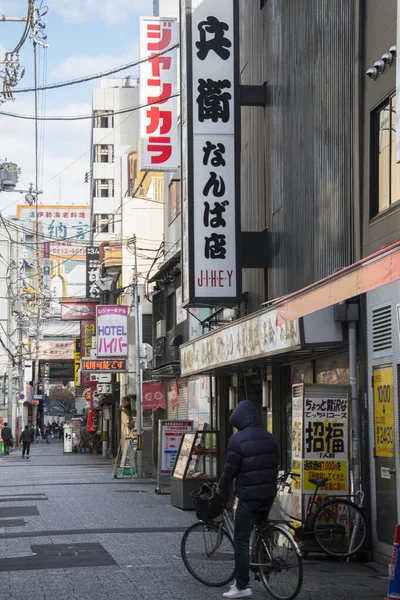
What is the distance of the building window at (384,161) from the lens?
12219mm

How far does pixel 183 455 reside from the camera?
809 inches

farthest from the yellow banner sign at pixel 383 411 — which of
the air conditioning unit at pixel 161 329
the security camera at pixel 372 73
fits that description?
the air conditioning unit at pixel 161 329

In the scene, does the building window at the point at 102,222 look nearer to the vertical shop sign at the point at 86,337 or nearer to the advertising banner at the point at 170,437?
the vertical shop sign at the point at 86,337

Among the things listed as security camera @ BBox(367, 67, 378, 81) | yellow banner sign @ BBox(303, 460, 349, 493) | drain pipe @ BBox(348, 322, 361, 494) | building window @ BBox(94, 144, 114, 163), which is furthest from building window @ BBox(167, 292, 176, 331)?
building window @ BBox(94, 144, 114, 163)

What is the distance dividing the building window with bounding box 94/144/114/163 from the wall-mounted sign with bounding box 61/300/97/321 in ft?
158

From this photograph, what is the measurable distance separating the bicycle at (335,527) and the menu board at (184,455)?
7.77m

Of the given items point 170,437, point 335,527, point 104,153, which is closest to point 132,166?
point 104,153

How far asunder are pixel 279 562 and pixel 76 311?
4816 cm

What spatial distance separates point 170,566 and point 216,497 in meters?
1.70

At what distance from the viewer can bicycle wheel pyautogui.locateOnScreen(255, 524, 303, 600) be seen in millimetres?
9422

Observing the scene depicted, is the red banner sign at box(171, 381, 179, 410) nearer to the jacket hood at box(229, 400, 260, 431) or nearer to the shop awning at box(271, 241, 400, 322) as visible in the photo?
the shop awning at box(271, 241, 400, 322)

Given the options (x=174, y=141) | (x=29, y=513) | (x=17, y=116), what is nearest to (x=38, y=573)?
(x=29, y=513)

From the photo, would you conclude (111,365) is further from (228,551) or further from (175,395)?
(228,551)

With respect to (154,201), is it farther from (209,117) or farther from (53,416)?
(53,416)
